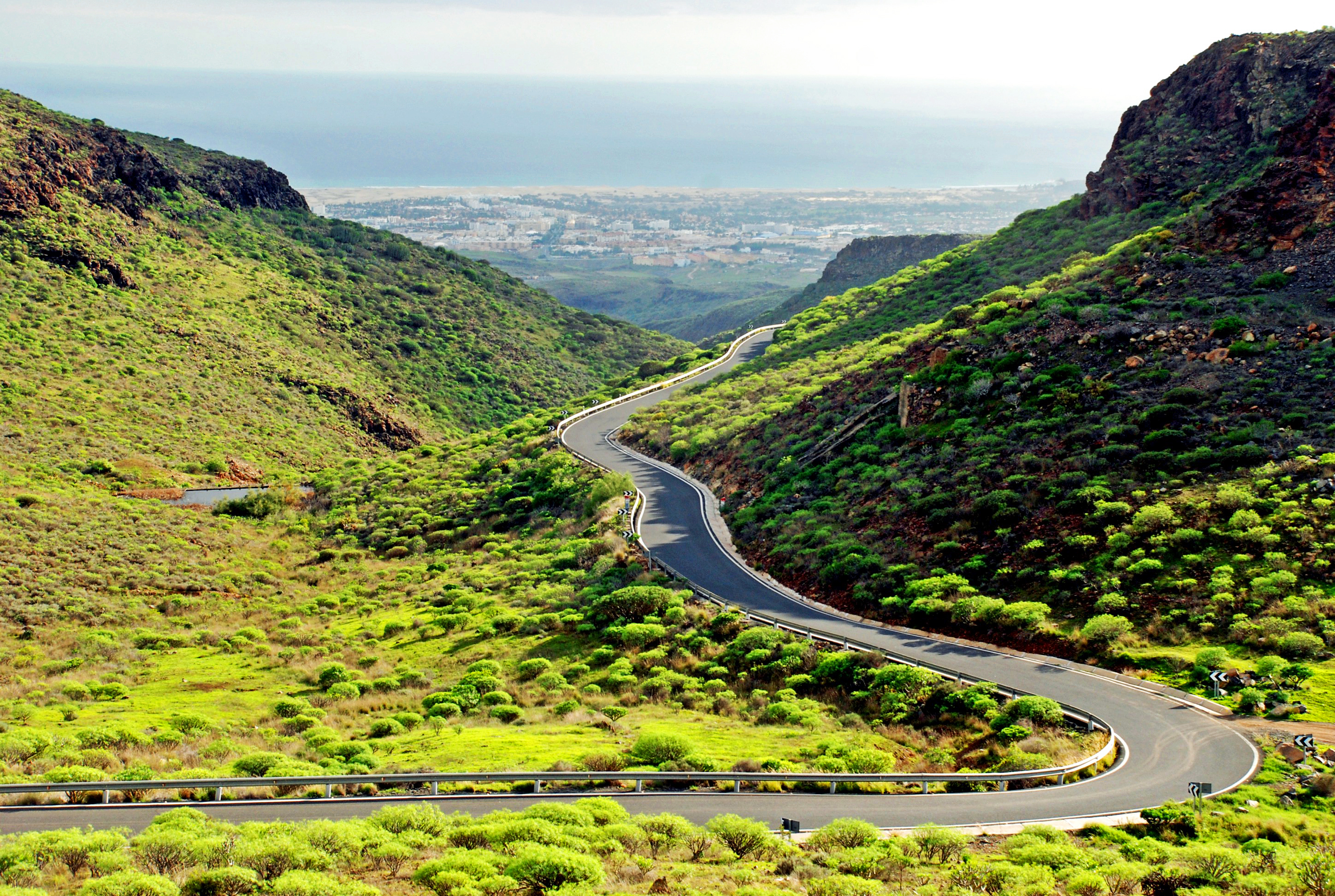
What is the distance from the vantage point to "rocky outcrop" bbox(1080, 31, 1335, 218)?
4494cm

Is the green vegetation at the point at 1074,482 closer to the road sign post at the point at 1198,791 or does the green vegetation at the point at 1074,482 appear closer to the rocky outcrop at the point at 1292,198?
the rocky outcrop at the point at 1292,198

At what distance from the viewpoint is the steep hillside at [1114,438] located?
21891 millimetres

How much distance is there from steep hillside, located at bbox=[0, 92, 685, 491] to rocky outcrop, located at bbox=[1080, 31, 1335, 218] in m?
40.1

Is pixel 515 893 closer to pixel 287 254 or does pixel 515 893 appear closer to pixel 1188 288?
pixel 1188 288

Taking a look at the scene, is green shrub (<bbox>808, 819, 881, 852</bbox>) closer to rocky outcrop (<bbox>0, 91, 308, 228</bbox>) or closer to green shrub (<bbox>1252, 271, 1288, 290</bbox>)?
green shrub (<bbox>1252, 271, 1288, 290</bbox>)

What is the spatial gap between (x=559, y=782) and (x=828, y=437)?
2253 cm

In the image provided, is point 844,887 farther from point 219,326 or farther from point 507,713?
point 219,326

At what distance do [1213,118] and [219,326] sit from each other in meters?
55.4

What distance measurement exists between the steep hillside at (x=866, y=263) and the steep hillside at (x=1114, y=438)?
42.8 m

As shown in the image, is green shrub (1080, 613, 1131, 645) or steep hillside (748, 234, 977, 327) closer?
green shrub (1080, 613, 1131, 645)

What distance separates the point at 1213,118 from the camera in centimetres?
4862

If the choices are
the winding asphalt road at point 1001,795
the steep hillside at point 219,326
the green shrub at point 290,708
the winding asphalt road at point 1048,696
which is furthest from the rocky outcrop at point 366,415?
the winding asphalt road at point 1001,795

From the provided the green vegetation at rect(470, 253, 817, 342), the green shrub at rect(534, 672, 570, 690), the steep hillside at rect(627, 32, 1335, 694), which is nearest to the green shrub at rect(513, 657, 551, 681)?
the green shrub at rect(534, 672, 570, 690)

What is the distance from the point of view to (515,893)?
1184cm
